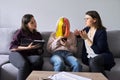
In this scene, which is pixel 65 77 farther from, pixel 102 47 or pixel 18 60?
pixel 102 47

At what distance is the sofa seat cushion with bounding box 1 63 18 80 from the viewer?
2867 millimetres

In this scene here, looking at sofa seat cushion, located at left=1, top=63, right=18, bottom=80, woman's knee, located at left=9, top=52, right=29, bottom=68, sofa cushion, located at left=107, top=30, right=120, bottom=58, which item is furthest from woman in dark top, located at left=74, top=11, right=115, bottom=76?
sofa seat cushion, located at left=1, top=63, right=18, bottom=80

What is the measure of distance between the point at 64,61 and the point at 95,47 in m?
0.42

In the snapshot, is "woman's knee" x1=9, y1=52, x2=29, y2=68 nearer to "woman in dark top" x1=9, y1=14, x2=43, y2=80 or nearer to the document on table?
"woman in dark top" x1=9, y1=14, x2=43, y2=80

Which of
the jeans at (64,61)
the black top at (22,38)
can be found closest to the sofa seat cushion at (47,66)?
the jeans at (64,61)

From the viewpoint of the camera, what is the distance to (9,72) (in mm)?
2871

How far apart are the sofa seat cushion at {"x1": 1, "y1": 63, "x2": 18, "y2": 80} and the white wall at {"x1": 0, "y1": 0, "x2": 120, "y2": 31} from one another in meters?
0.96

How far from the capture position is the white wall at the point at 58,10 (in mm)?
3586

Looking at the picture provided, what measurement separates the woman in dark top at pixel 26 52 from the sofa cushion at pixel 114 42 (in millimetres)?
975

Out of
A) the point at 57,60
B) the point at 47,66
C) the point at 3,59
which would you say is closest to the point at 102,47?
the point at 57,60

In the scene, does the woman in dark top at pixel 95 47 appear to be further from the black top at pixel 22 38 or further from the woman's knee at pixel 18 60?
the woman's knee at pixel 18 60

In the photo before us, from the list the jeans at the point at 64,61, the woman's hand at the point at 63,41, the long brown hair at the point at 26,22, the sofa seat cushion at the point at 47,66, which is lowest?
the sofa seat cushion at the point at 47,66

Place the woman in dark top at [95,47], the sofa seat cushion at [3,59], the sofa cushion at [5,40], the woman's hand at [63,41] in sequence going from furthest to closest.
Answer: the sofa cushion at [5,40], the woman's hand at [63,41], the sofa seat cushion at [3,59], the woman in dark top at [95,47]

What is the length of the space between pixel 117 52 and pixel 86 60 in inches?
21.7
